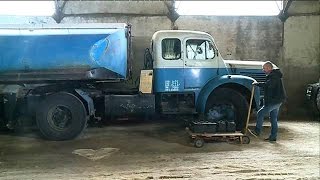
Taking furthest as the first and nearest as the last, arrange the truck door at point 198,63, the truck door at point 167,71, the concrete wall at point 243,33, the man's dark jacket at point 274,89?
the concrete wall at point 243,33
the truck door at point 198,63
the truck door at point 167,71
the man's dark jacket at point 274,89

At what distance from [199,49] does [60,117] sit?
11.4 ft

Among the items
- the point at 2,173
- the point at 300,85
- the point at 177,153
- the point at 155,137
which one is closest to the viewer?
the point at 2,173

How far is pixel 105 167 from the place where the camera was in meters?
5.62

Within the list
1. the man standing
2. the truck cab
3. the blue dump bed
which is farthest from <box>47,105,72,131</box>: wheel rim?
the man standing

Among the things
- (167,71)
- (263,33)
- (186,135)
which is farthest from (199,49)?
(263,33)

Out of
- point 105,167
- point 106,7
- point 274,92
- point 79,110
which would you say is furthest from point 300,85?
point 105,167

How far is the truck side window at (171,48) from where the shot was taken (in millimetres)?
8461

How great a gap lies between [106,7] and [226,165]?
A: 662 cm

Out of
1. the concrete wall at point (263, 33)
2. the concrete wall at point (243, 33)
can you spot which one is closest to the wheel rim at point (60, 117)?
the concrete wall at point (263, 33)

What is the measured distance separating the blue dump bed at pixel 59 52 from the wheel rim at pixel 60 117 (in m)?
0.66

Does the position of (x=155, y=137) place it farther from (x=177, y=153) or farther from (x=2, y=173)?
(x=2, y=173)

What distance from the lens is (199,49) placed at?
28.3 feet

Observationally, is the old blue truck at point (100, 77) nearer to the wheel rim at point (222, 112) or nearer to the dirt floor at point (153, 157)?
the wheel rim at point (222, 112)

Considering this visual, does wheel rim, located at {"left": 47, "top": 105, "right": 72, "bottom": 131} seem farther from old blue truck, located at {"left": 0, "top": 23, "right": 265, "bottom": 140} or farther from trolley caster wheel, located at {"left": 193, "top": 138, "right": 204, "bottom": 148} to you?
trolley caster wheel, located at {"left": 193, "top": 138, "right": 204, "bottom": 148}
